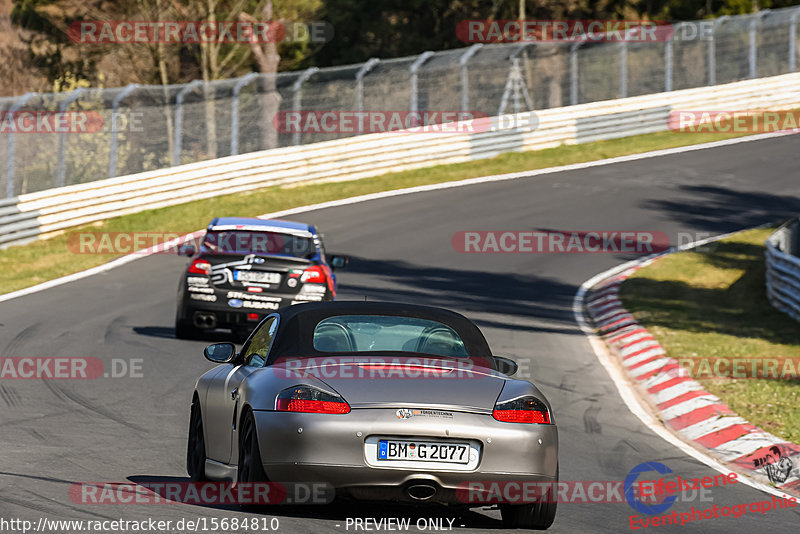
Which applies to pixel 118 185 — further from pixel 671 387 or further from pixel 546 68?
pixel 671 387

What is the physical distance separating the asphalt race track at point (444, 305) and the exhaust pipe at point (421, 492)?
483 millimetres

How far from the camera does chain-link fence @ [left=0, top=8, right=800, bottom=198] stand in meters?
25.8

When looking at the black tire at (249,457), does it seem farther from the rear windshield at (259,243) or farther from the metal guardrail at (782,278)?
the metal guardrail at (782,278)

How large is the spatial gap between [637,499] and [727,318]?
10.5 m

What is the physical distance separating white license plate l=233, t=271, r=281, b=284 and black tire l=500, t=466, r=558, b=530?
8727 mm

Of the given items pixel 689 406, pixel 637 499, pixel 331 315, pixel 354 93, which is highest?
pixel 331 315

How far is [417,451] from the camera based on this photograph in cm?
682

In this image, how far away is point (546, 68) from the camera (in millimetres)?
35844

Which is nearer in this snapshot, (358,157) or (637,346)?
(637,346)

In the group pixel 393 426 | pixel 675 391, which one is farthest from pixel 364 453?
pixel 675 391

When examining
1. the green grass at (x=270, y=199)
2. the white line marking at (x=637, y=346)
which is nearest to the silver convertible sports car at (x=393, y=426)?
the white line marking at (x=637, y=346)

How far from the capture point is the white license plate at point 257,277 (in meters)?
15.8

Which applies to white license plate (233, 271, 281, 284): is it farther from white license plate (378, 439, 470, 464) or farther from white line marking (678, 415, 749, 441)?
white license plate (378, 439, 470, 464)

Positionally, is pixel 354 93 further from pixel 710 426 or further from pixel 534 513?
pixel 534 513
